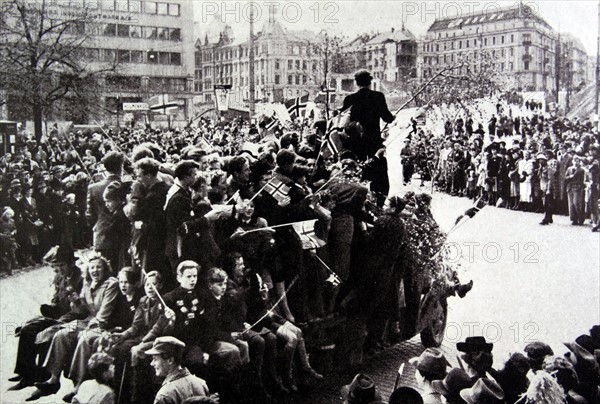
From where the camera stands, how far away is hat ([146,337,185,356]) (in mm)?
4059

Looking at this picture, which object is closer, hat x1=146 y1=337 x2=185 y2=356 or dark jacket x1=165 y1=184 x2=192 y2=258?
hat x1=146 y1=337 x2=185 y2=356

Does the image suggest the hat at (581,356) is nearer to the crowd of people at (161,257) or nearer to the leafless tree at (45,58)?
the crowd of people at (161,257)

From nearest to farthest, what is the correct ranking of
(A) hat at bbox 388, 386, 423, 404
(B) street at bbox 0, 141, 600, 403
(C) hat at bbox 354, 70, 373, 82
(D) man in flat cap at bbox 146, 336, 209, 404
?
(D) man in flat cap at bbox 146, 336, 209, 404 < (A) hat at bbox 388, 386, 423, 404 < (C) hat at bbox 354, 70, 373, 82 < (B) street at bbox 0, 141, 600, 403

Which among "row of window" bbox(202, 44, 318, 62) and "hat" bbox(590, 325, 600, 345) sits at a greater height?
"row of window" bbox(202, 44, 318, 62)

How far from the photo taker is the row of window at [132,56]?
4.57 meters

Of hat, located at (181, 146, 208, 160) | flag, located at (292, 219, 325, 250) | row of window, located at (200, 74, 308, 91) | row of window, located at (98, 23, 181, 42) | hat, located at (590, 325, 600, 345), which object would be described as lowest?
hat, located at (590, 325, 600, 345)

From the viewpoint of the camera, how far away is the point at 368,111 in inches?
219

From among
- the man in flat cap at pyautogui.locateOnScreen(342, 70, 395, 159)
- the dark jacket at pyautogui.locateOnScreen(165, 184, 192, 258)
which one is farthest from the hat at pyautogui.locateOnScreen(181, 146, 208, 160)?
the man in flat cap at pyautogui.locateOnScreen(342, 70, 395, 159)

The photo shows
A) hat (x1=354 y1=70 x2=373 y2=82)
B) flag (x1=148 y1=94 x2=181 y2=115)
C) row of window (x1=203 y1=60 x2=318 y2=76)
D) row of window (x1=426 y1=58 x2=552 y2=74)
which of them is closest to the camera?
flag (x1=148 y1=94 x2=181 y2=115)

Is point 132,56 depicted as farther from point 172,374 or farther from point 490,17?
point 490,17

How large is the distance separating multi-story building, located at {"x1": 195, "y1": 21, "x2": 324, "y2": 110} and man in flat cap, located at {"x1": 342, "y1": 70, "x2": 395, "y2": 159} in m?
0.35

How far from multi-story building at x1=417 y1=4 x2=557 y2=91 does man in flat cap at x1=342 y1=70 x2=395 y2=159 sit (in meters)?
0.71

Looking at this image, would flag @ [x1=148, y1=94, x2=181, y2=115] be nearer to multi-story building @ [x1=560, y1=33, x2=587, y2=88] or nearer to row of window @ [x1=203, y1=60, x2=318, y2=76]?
row of window @ [x1=203, y1=60, x2=318, y2=76]

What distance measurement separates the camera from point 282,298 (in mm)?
4797
